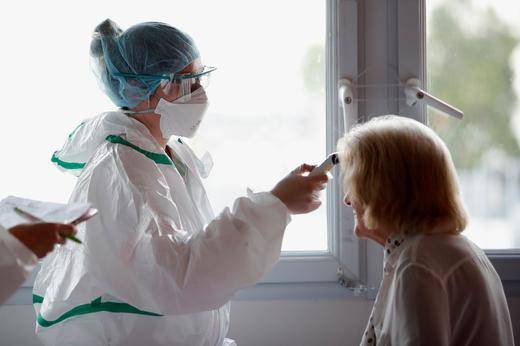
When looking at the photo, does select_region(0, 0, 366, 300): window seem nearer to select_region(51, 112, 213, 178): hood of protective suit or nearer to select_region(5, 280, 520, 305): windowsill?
select_region(5, 280, 520, 305): windowsill

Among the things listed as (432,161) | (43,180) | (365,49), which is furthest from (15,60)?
(432,161)

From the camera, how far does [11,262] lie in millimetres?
1027

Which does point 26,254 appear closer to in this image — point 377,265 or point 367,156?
point 367,156

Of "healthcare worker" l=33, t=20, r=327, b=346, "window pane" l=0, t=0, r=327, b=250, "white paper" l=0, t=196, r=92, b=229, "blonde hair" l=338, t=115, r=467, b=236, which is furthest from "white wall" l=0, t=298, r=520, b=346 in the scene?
"white paper" l=0, t=196, r=92, b=229

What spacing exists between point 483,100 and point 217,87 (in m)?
0.87

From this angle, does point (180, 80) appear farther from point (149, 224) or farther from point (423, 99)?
point (423, 99)

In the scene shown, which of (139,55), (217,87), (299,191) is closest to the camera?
(299,191)

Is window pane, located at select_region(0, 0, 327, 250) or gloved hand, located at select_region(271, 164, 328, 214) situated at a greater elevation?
window pane, located at select_region(0, 0, 327, 250)

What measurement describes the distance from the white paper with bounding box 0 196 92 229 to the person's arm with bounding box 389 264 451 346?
1.97ft

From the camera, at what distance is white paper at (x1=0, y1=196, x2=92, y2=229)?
1.10 m

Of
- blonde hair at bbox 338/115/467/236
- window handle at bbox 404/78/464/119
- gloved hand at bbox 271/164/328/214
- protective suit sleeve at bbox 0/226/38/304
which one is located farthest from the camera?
window handle at bbox 404/78/464/119

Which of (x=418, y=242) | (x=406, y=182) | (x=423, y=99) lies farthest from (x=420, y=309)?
(x=423, y=99)

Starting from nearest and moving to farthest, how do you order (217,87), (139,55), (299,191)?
(299,191)
(139,55)
(217,87)

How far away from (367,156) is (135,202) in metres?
0.50
